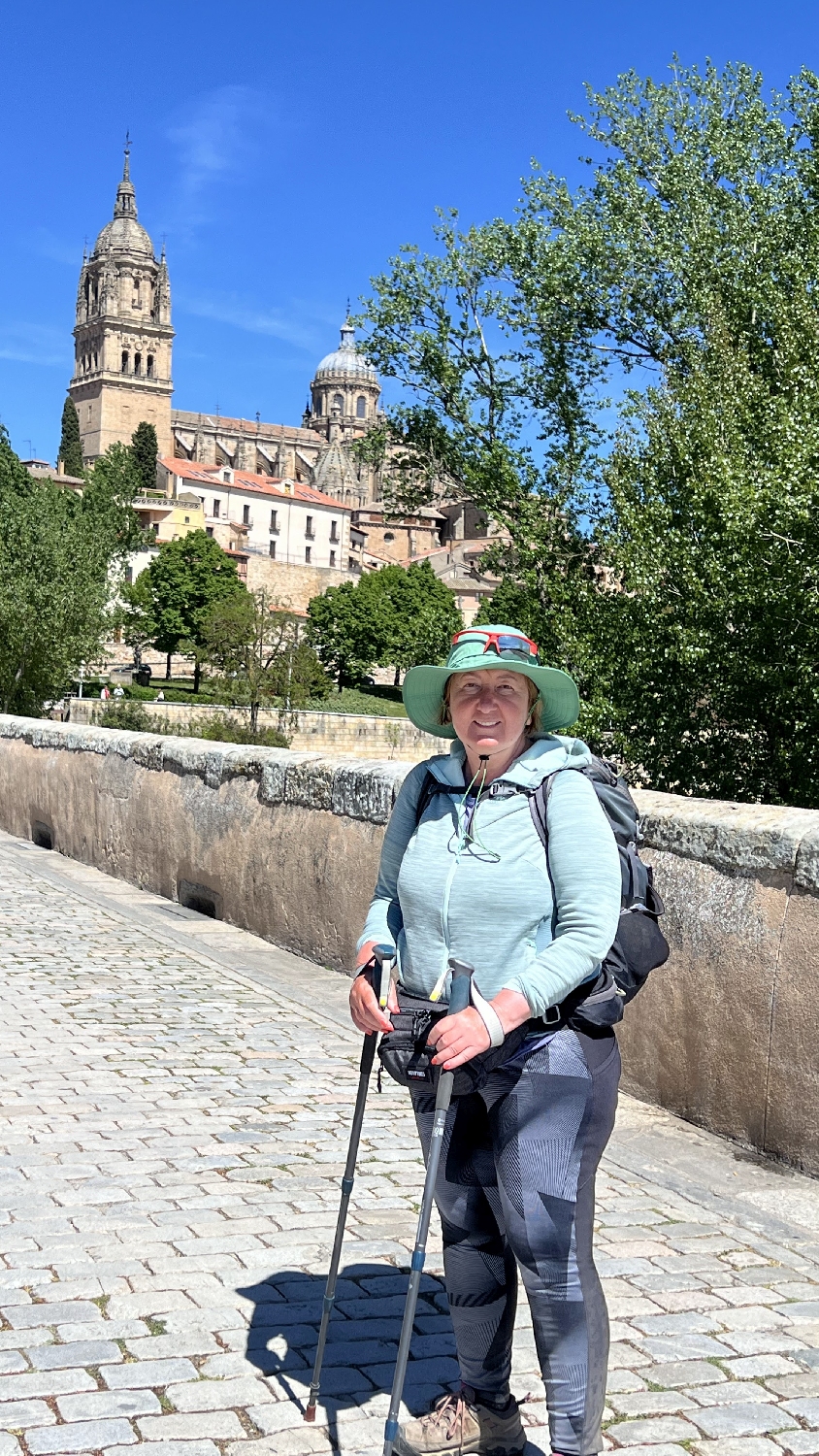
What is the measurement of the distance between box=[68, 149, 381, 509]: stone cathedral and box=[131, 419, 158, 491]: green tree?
818 inches

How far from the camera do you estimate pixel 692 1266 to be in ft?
13.4

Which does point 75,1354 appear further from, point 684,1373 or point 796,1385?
point 796,1385

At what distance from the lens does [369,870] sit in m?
7.88

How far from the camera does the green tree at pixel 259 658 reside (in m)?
70.0

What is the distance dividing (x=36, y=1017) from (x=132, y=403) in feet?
517

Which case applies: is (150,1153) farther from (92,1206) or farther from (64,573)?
(64,573)

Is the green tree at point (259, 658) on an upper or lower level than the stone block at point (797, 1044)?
upper

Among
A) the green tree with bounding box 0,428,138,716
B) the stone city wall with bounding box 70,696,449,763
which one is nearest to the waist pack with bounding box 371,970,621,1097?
the green tree with bounding box 0,428,138,716

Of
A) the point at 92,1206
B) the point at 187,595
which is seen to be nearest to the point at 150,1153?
the point at 92,1206

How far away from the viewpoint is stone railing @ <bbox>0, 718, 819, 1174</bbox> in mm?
4926

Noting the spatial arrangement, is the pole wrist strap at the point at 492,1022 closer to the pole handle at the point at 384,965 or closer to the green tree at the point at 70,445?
the pole handle at the point at 384,965

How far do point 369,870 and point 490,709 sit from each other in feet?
16.1

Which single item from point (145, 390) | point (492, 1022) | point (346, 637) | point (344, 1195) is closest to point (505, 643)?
point (492, 1022)

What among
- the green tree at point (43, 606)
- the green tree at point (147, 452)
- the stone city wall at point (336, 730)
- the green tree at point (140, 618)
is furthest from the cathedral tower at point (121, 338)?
the green tree at point (43, 606)
